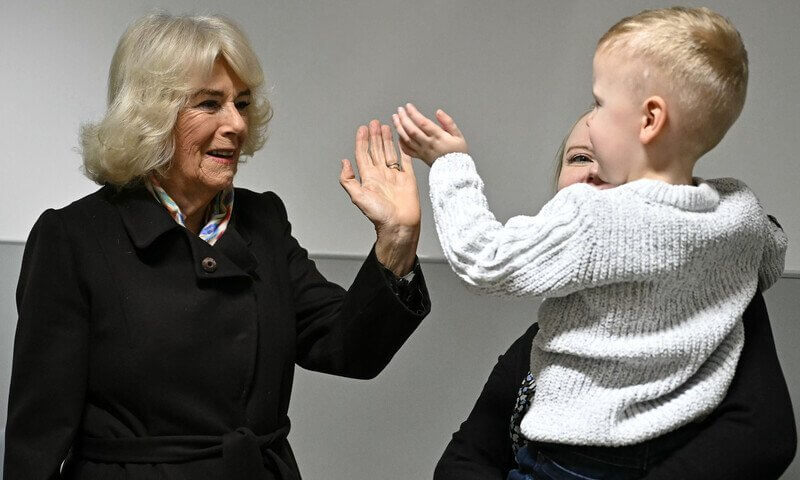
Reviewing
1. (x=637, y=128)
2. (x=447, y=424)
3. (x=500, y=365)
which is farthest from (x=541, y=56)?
(x=637, y=128)

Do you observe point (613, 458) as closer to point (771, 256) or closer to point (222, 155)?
point (771, 256)

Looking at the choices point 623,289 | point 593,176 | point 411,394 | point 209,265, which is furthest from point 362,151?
point 411,394

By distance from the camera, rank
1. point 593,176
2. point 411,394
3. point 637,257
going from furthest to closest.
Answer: point 411,394 → point 593,176 → point 637,257

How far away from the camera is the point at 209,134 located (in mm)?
2025

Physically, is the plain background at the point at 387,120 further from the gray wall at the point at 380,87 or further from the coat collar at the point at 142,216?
the coat collar at the point at 142,216

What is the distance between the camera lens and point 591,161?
1903 mm

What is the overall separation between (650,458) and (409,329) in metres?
0.66

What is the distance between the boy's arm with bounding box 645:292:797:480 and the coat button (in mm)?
917

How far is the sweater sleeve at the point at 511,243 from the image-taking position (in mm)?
1336

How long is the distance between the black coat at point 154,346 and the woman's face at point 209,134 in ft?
0.33

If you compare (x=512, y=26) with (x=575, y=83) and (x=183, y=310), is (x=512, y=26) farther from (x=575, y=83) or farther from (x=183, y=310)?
(x=183, y=310)

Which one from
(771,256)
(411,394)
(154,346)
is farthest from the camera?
(411,394)

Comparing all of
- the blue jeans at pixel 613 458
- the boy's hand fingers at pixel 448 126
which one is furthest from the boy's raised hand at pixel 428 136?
the blue jeans at pixel 613 458

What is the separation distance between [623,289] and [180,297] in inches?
35.1
